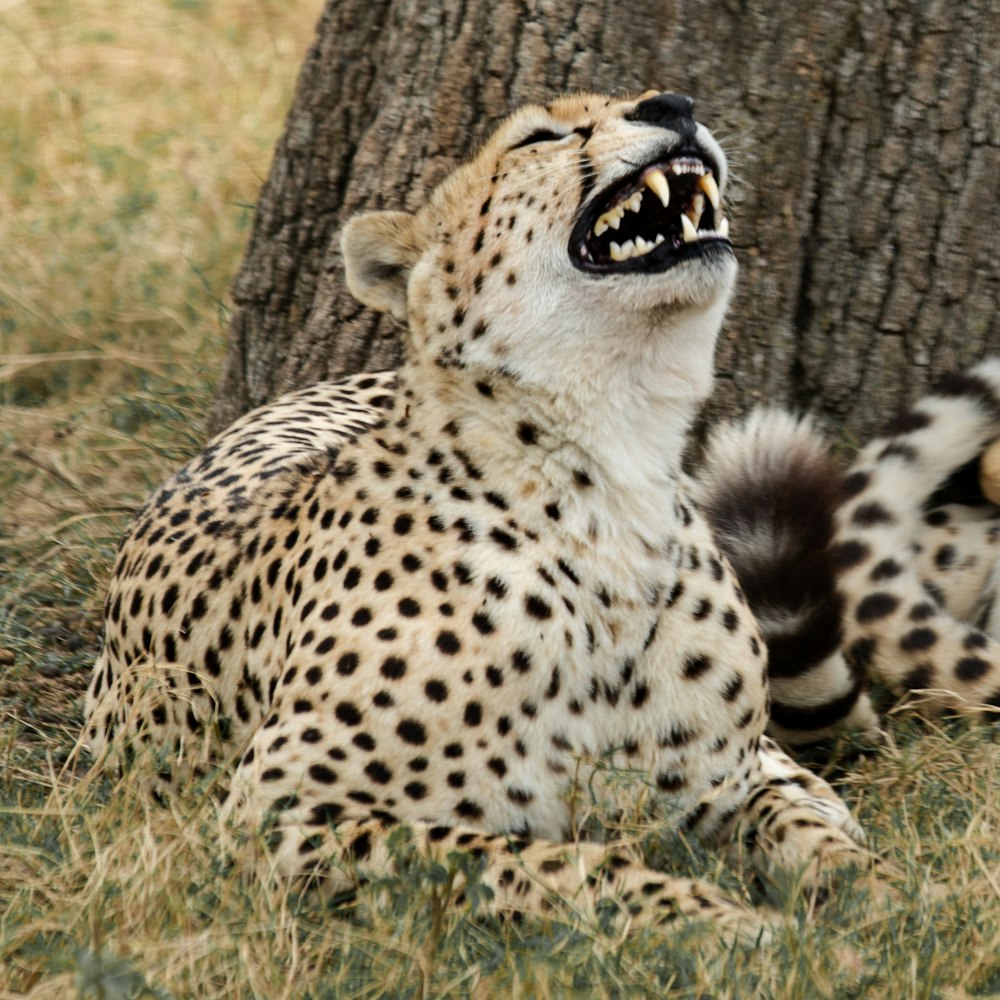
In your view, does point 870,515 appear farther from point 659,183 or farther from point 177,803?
point 177,803

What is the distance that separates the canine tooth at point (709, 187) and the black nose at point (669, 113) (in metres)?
0.07

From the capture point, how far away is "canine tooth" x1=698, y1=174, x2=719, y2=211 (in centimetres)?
260

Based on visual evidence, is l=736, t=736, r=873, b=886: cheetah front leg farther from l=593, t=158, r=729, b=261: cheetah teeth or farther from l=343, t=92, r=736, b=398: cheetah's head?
l=593, t=158, r=729, b=261: cheetah teeth

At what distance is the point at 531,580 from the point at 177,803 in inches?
24.3

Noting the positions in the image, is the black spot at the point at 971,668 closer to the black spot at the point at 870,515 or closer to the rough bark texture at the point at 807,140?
the black spot at the point at 870,515

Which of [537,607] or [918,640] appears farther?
[918,640]

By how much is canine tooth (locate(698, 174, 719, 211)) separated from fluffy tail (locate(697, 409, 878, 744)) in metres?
0.65

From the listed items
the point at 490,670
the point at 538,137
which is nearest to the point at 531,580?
the point at 490,670

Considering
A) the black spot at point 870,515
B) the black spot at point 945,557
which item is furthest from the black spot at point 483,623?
the black spot at point 945,557

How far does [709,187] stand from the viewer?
2.60 m

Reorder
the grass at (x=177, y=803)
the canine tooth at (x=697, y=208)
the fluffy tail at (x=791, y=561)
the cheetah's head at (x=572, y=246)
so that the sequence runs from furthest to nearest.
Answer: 1. the fluffy tail at (x=791, y=561)
2. the canine tooth at (x=697, y=208)
3. the cheetah's head at (x=572, y=246)
4. the grass at (x=177, y=803)

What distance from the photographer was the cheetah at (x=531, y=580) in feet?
8.00

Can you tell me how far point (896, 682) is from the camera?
321 cm

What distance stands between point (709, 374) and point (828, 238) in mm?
988
